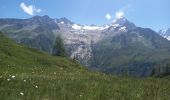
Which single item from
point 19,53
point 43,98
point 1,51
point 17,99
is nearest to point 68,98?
point 43,98

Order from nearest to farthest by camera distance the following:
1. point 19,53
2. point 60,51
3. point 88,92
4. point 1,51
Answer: point 88,92, point 1,51, point 19,53, point 60,51

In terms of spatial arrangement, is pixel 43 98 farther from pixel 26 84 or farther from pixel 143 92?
pixel 143 92

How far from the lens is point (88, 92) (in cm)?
1394

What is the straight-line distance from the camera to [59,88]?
571 inches

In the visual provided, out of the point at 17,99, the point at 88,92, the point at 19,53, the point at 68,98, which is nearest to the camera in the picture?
the point at 17,99

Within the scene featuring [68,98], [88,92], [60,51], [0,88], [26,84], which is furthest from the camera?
[60,51]

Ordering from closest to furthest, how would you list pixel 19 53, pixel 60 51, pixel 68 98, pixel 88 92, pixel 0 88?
pixel 68 98, pixel 0 88, pixel 88 92, pixel 19 53, pixel 60 51

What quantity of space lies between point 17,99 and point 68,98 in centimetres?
183

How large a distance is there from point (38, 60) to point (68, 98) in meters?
61.7

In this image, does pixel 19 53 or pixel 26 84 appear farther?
pixel 19 53

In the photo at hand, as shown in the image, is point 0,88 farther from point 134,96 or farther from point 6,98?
point 134,96

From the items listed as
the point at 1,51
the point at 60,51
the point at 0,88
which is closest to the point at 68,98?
the point at 0,88

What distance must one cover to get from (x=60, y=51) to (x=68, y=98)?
144260 millimetres

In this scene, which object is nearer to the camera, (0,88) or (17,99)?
(17,99)
